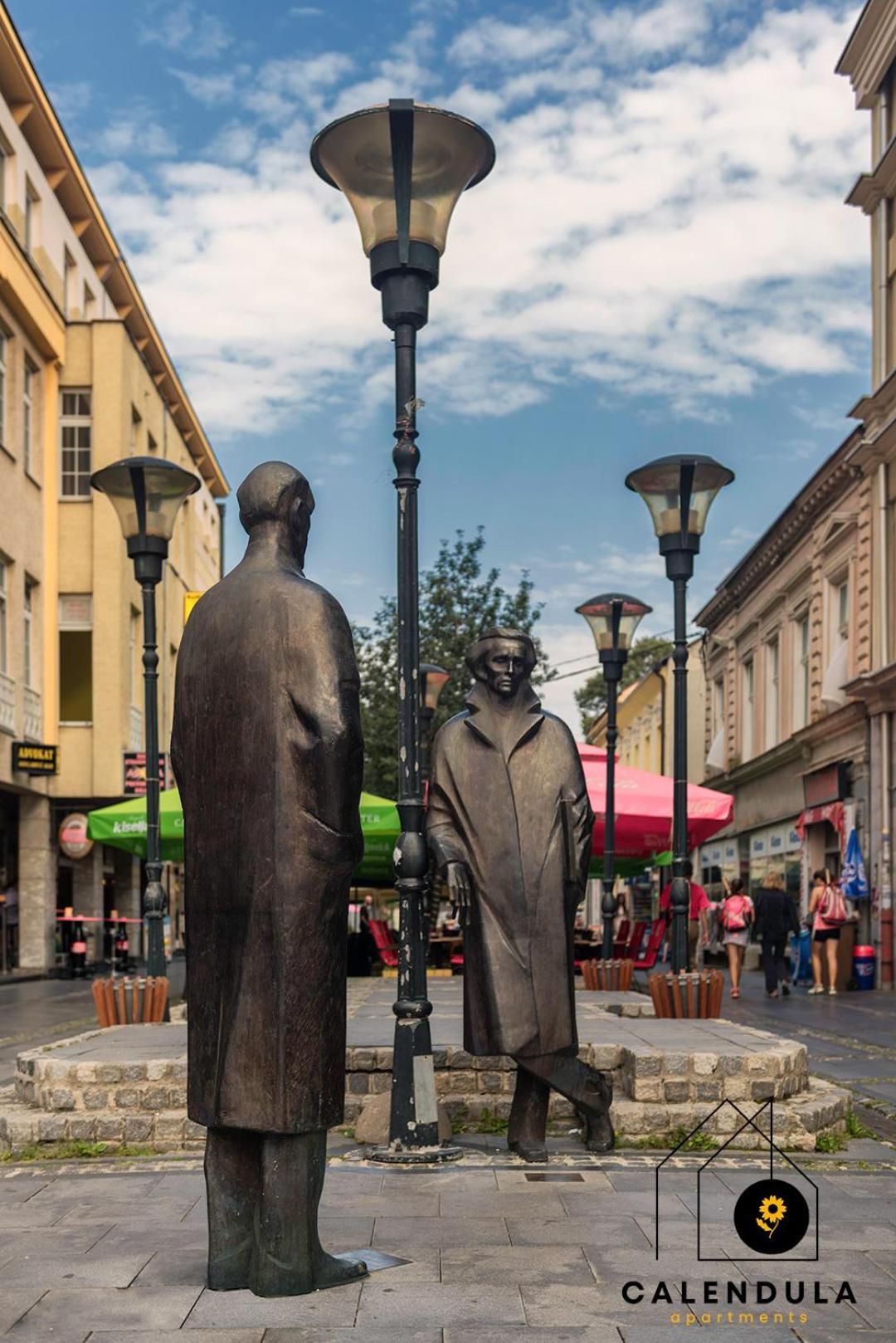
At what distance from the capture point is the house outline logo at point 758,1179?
16.0 ft

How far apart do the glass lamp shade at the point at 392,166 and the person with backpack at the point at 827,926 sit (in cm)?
Result: 1605

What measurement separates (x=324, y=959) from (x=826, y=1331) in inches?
63.8

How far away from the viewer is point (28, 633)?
95.1 feet

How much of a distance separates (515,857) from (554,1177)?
1.27 meters

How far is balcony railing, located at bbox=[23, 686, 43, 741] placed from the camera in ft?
93.1

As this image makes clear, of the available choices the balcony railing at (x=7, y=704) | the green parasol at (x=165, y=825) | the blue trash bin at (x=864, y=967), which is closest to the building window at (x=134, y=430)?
the balcony railing at (x=7, y=704)

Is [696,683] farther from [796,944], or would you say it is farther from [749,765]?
[796,944]

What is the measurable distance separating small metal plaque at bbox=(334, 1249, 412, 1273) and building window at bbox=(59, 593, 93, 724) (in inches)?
1059

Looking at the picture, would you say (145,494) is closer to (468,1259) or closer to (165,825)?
(165,825)

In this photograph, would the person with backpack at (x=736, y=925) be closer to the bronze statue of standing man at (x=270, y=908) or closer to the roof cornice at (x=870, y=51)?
the roof cornice at (x=870, y=51)

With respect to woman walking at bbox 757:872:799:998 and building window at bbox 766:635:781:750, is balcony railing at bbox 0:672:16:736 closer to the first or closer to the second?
woman walking at bbox 757:872:799:998

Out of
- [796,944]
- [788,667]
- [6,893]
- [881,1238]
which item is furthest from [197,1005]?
[788,667]

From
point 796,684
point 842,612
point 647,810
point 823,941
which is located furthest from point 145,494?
point 796,684

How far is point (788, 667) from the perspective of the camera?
115 feet
